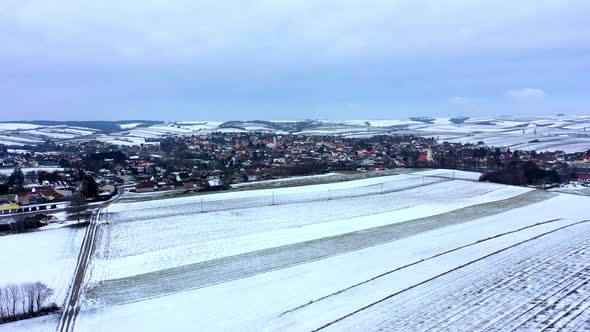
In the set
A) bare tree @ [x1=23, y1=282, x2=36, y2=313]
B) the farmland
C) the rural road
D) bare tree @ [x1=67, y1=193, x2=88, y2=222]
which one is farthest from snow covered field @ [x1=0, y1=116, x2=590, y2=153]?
bare tree @ [x1=23, y1=282, x2=36, y2=313]

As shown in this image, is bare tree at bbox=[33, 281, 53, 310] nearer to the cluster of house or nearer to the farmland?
the farmland

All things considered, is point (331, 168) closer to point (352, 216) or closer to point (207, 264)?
point (352, 216)

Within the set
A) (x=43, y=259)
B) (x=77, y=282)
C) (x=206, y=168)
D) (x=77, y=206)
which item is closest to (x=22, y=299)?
(x=77, y=282)

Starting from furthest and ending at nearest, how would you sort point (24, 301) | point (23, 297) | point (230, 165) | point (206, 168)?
point (230, 165) < point (206, 168) < point (23, 297) < point (24, 301)

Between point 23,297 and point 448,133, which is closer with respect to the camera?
point 23,297

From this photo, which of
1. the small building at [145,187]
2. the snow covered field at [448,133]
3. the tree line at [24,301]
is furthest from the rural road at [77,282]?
the snow covered field at [448,133]

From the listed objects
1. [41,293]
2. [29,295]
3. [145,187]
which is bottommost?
[41,293]

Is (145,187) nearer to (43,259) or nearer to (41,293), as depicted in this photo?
(43,259)
